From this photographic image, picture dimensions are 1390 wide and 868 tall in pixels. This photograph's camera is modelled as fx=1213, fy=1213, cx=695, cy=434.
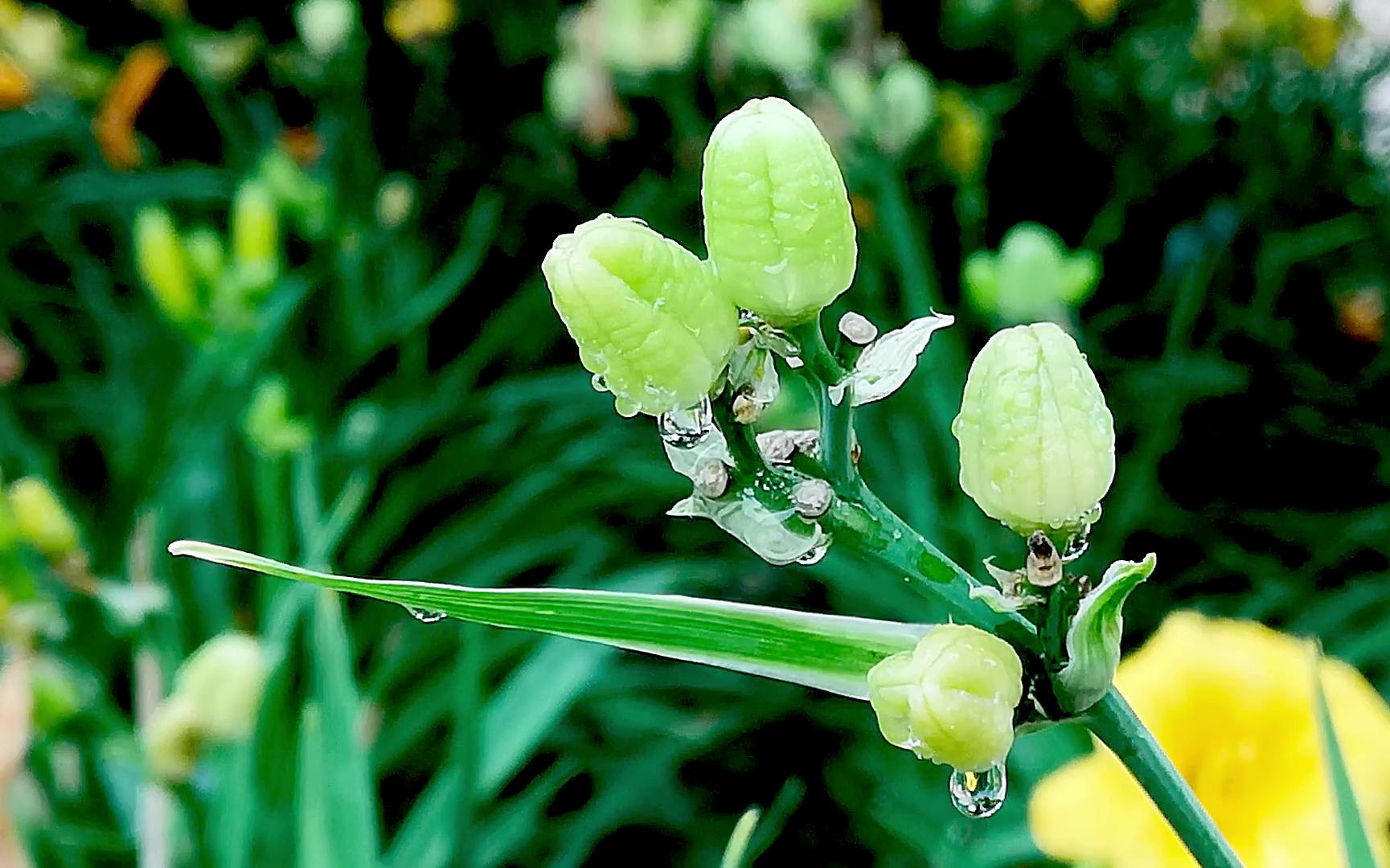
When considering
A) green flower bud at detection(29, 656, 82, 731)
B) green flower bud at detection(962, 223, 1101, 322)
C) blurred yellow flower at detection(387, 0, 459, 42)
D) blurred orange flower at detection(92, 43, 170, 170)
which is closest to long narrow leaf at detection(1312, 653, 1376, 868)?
green flower bud at detection(962, 223, 1101, 322)

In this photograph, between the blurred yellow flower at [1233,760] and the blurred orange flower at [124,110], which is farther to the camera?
the blurred orange flower at [124,110]

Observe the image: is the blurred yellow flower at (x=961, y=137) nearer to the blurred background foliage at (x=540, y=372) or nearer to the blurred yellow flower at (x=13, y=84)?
the blurred background foliage at (x=540, y=372)

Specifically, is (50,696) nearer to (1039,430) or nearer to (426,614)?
(426,614)

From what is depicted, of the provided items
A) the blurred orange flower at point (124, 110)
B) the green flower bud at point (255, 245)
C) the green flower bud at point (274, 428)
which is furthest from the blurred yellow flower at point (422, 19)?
the green flower bud at point (274, 428)

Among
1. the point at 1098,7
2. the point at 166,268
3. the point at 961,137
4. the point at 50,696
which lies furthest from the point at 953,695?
the point at 1098,7

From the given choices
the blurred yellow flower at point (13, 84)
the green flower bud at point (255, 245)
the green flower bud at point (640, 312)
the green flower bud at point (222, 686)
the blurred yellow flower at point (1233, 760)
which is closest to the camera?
the green flower bud at point (640, 312)

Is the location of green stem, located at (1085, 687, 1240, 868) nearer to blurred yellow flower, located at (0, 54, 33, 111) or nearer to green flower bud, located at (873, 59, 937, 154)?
green flower bud, located at (873, 59, 937, 154)

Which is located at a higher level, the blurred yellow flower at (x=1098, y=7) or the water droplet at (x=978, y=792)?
the water droplet at (x=978, y=792)
